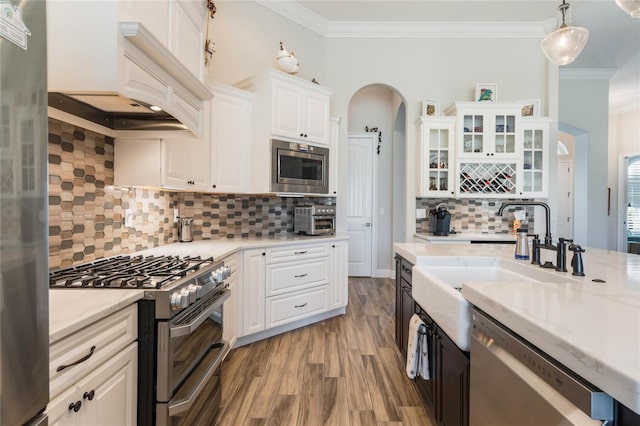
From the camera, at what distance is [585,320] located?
80cm

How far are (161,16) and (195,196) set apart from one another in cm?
171

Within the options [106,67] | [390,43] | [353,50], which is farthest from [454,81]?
[106,67]

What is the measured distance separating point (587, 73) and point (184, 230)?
6.31m

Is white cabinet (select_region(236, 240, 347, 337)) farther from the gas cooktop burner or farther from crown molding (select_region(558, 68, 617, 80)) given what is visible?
crown molding (select_region(558, 68, 617, 80))

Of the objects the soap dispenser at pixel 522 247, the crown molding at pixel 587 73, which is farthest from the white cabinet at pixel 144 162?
the crown molding at pixel 587 73

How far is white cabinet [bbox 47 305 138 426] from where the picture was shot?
0.87 m

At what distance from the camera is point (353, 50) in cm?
406

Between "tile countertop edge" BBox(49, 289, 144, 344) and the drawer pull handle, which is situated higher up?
"tile countertop edge" BBox(49, 289, 144, 344)

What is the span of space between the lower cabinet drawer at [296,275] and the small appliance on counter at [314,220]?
361 millimetres

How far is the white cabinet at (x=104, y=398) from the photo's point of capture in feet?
2.92

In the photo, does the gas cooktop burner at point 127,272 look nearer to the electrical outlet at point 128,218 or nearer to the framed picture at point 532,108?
the electrical outlet at point 128,218

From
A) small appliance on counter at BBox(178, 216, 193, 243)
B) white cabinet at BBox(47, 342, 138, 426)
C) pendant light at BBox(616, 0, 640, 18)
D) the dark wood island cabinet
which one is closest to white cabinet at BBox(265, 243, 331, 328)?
small appliance on counter at BBox(178, 216, 193, 243)

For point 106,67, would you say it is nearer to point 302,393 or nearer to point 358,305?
point 302,393

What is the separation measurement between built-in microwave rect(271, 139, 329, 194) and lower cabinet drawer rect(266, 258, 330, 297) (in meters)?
0.72
